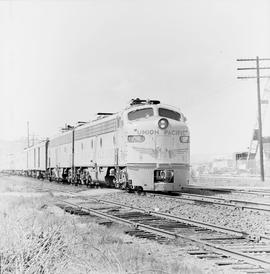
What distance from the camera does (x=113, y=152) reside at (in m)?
18.9

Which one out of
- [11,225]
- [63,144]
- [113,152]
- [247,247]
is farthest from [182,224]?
[63,144]

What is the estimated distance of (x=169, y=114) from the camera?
18.5 meters

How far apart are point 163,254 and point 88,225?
3.27 m

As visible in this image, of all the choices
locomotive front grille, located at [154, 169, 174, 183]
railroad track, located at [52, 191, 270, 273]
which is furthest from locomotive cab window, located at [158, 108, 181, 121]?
railroad track, located at [52, 191, 270, 273]

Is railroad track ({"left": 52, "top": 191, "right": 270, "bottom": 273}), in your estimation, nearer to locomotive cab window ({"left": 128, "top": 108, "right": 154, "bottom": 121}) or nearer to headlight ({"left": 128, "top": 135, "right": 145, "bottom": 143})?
headlight ({"left": 128, "top": 135, "right": 145, "bottom": 143})

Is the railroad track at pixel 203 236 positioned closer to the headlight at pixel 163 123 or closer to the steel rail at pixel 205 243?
the steel rail at pixel 205 243

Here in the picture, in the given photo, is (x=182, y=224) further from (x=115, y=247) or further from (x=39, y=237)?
(x=39, y=237)

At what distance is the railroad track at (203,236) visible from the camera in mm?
6711

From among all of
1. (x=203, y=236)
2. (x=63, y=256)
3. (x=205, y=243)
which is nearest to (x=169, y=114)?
(x=203, y=236)

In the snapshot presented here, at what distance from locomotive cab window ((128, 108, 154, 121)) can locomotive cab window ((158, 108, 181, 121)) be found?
0.37 m

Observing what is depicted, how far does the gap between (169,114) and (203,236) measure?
33.1 ft

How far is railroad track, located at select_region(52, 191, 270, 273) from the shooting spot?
6.71 m

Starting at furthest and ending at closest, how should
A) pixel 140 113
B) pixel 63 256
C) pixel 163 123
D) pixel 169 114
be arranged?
1. pixel 169 114
2. pixel 140 113
3. pixel 163 123
4. pixel 63 256

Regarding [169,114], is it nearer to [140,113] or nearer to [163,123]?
[163,123]
